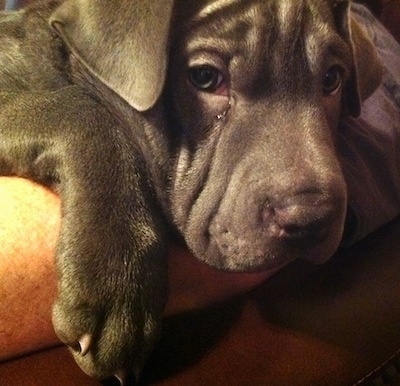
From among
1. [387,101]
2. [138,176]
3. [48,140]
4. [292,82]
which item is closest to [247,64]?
[292,82]

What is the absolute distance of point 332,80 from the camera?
149 centimetres

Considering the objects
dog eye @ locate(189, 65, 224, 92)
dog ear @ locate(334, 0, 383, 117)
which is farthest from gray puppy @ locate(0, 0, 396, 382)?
dog ear @ locate(334, 0, 383, 117)

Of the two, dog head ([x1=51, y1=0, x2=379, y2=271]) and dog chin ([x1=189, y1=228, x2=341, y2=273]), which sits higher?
dog head ([x1=51, y1=0, x2=379, y2=271])

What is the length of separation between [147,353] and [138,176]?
0.33 m

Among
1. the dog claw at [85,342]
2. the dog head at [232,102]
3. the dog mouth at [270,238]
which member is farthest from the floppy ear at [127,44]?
the dog claw at [85,342]

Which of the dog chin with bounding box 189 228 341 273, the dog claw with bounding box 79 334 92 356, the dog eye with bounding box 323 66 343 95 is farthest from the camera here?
the dog eye with bounding box 323 66 343 95

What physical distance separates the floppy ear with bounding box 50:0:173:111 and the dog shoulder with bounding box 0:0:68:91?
156mm

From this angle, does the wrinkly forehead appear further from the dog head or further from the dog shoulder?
the dog shoulder

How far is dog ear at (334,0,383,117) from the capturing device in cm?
156

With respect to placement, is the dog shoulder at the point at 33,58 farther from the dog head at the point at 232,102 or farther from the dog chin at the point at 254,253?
the dog chin at the point at 254,253

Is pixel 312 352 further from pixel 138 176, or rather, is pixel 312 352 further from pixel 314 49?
pixel 314 49

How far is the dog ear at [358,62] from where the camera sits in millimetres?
1562

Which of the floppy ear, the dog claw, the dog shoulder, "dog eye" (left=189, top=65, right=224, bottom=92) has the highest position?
the floppy ear

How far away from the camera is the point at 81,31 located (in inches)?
52.6
